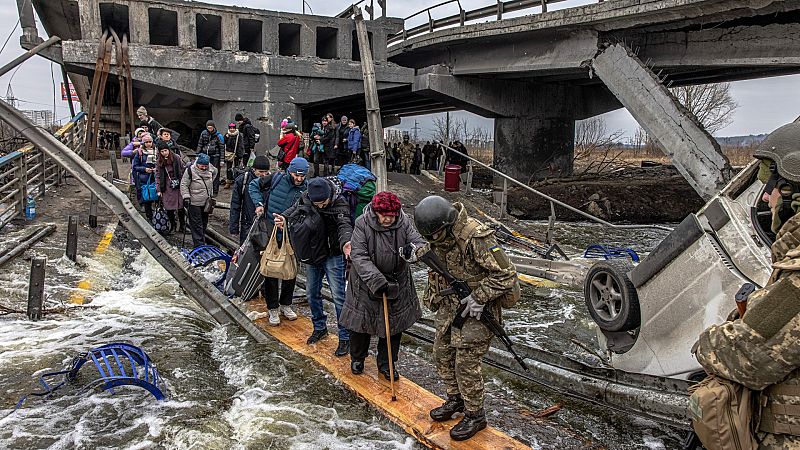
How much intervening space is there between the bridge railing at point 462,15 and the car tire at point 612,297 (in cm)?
1130

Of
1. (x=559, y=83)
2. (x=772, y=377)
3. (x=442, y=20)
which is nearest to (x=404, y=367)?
(x=772, y=377)

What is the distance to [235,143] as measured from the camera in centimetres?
1302

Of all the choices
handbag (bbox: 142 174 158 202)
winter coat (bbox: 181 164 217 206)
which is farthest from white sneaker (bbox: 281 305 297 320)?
handbag (bbox: 142 174 158 202)

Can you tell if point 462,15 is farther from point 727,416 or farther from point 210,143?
point 727,416

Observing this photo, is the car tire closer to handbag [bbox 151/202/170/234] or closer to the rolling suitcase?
the rolling suitcase

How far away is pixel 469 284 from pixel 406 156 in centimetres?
1939

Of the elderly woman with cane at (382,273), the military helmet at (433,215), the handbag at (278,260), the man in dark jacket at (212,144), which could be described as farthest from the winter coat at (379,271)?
the man in dark jacket at (212,144)

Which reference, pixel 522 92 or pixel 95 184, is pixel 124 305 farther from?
pixel 522 92

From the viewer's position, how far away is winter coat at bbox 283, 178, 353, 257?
17.6 feet

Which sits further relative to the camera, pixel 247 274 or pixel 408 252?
pixel 247 274

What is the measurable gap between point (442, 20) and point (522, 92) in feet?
12.5

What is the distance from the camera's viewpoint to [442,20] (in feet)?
62.1

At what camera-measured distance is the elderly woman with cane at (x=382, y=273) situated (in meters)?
4.61

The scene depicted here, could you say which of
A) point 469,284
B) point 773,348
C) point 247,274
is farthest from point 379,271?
point 773,348
